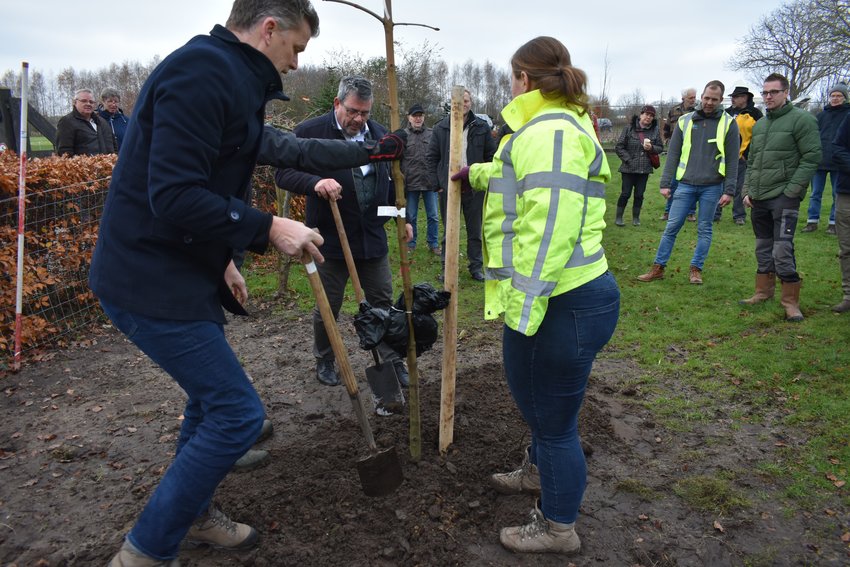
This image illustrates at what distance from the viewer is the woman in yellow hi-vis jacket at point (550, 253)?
224 cm

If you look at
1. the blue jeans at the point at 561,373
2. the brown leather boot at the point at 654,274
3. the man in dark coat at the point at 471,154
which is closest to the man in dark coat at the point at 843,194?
the brown leather boot at the point at 654,274

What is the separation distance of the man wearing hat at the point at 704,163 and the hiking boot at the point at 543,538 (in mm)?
5446

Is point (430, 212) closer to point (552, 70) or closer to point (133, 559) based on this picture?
point (552, 70)

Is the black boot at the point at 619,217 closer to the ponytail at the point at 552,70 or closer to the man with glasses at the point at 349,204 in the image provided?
the man with glasses at the point at 349,204

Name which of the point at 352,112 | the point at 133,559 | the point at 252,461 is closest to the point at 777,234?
the point at 352,112

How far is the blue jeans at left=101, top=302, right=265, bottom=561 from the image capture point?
2297 mm

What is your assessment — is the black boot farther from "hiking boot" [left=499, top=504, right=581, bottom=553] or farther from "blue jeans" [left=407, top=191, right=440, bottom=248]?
"hiking boot" [left=499, top=504, right=581, bottom=553]

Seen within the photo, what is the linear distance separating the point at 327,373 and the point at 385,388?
886 mm

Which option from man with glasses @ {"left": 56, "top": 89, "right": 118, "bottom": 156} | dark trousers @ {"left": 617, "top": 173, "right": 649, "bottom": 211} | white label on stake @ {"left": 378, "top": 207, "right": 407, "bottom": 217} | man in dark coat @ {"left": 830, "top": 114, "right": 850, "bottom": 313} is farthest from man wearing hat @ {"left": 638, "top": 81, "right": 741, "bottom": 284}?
man with glasses @ {"left": 56, "top": 89, "right": 118, "bottom": 156}

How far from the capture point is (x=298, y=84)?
20562mm

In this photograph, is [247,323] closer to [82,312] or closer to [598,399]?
[82,312]

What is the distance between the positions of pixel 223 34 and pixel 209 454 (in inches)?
64.4

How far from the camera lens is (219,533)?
278 cm

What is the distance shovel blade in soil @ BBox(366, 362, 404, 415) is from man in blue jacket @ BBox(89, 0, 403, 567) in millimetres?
1657
